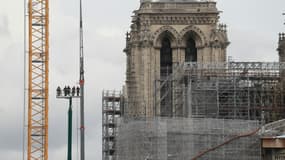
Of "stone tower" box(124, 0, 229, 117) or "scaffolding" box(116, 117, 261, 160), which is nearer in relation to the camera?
"scaffolding" box(116, 117, 261, 160)

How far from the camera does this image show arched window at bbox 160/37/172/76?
492 feet

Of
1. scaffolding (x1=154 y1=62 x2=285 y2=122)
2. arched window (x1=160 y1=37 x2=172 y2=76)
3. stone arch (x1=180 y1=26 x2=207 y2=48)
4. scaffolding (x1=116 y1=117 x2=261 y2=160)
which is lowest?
scaffolding (x1=116 y1=117 x2=261 y2=160)

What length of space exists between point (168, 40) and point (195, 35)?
305 cm

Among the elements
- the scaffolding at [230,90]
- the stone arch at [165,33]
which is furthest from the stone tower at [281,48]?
the scaffolding at [230,90]

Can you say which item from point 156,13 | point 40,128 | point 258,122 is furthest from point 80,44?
point 156,13

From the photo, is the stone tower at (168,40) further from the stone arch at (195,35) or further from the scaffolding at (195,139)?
the scaffolding at (195,139)

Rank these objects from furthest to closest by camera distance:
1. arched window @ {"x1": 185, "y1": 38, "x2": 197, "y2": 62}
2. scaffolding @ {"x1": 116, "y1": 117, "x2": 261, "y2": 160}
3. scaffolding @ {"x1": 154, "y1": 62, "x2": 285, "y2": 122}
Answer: arched window @ {"x1": 185, "y1": 38, "x2": 197, "y2": 62}, scaffolding @ {"x1": 154, "y1": 62, "x2": 285, "y2": 122}, scaffolding @ {"x1": 116, "y1": 117, "x2": 261, "y2": 160}

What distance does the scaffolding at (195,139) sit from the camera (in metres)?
114

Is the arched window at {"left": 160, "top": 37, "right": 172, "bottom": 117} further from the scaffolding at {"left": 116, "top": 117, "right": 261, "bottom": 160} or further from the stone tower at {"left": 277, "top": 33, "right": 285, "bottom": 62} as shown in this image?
the scaffolding at {"left": 116, "top": 117, "right": 261, "bottom": 160}

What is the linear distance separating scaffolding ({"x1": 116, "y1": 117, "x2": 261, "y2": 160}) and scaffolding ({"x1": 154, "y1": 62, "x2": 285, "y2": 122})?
26.1 feet

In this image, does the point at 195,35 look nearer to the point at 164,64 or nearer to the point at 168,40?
the point at 168,40

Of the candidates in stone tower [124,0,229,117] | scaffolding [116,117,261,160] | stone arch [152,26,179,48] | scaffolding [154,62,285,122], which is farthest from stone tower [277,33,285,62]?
scaffolding [116,117,261,160]

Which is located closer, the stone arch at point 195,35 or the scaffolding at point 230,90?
the scaffolding at point 230,90

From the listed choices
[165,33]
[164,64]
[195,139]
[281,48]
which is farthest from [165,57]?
[195,139]
